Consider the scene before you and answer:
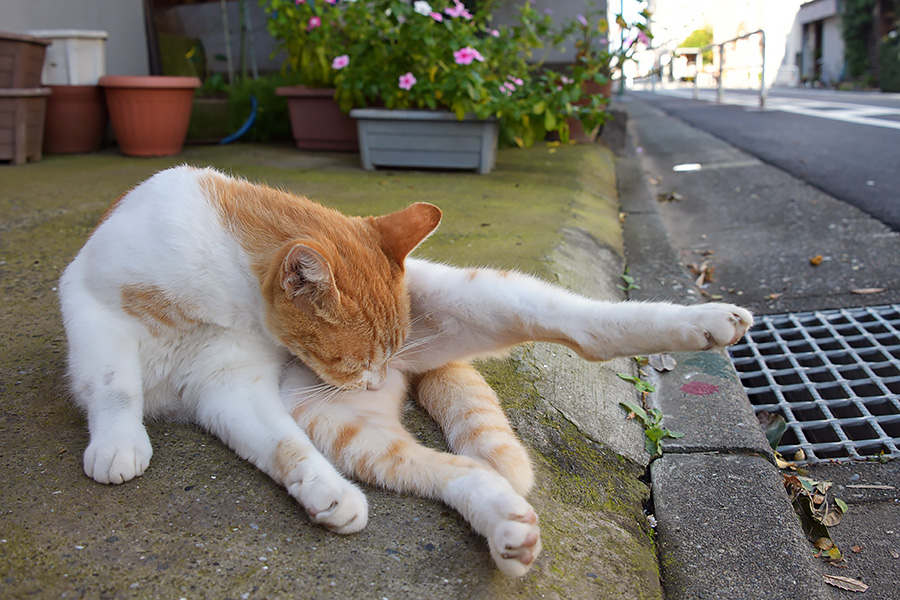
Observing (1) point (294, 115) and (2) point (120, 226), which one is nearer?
(2) point (120, 226)

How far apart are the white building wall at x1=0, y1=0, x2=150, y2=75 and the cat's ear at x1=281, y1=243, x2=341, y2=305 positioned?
5.17 m

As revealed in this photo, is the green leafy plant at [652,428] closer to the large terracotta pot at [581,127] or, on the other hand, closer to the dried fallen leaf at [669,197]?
the dried fallen leaf at [669,197]

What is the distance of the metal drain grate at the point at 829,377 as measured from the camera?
6.57 ft

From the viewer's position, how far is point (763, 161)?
5.77m

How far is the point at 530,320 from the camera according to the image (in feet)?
5.25

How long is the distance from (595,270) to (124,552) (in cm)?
211

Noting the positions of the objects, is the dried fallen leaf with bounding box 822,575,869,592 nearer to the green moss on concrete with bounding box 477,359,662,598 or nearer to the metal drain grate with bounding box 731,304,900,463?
the green moss on concrete with bounding box 477,359,662,598

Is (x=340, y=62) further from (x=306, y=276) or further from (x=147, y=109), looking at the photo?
(x=306, y=276)

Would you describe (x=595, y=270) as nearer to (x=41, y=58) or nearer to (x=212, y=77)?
(x=41, y=58)

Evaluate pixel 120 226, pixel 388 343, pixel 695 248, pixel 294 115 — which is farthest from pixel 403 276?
pixel 294 115

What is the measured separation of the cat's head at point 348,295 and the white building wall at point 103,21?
5.07m

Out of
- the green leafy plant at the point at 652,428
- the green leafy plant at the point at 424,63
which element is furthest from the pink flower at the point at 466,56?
the green leafy plant at the point at 652,428

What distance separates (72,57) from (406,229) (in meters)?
4.42

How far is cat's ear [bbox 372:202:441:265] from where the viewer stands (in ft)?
5.35
